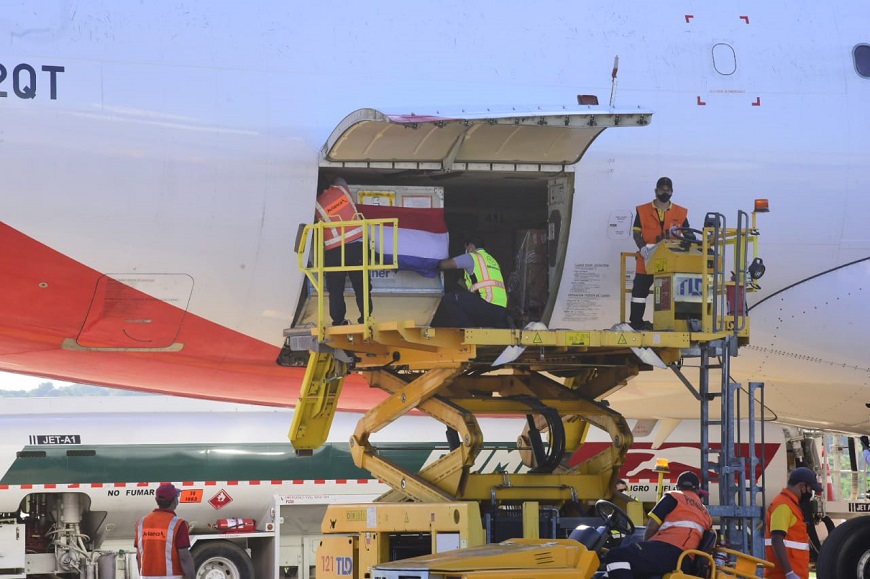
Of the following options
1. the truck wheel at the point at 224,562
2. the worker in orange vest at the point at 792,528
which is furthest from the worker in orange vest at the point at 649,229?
the truck wheel at the point at 224,562

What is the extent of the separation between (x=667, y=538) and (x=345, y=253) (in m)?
3.50

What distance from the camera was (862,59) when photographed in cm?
1174

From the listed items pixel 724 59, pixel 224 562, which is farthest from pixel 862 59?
pixel 224 562

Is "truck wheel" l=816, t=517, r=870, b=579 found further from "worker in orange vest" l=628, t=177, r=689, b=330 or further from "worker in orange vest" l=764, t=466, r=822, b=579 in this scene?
"worker in orange vest" l=628, t=177, r=689, b=330

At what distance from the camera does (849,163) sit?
37.7ft

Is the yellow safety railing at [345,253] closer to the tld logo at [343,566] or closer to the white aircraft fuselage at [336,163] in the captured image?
the white aircraft fuselage at [336,163]

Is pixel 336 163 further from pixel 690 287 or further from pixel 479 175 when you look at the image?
pixel 690 287

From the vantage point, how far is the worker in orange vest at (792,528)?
33.7 feet

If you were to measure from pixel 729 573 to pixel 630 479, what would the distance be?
12707mm

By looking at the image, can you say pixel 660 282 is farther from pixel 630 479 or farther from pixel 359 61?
pixel 630 479

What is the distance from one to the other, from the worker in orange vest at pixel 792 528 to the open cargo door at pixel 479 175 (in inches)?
101

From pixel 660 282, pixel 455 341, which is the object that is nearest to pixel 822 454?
pixel 660 282

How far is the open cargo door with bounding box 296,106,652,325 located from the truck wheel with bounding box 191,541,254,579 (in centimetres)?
1091

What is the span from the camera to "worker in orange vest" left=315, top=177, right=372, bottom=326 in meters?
10.2
